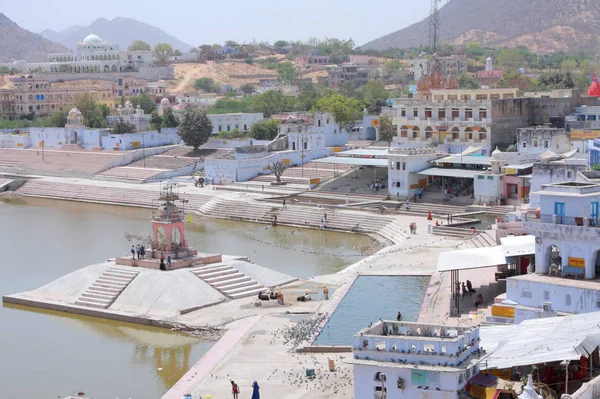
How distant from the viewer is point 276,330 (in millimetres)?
20859

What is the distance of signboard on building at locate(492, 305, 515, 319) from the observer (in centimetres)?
1895

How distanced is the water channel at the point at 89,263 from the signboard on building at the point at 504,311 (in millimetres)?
5712

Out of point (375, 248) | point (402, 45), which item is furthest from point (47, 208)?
point (402, 45)

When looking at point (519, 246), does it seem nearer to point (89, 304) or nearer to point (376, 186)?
point (89, 304)

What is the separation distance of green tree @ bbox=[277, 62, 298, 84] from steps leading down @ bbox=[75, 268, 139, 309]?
7235 centimetres

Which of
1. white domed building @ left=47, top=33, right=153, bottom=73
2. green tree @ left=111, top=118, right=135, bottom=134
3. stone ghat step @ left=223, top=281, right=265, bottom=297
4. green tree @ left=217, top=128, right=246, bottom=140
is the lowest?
stone ghat step @ left=223, top=281, right=265, bottom=297

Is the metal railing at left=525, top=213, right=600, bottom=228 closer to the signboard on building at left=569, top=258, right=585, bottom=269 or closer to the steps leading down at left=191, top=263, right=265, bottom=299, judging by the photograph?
the signboard on building at left=569, top=258, right=585, bottom=269

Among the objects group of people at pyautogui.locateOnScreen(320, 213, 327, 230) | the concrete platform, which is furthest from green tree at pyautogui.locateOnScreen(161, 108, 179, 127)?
the concrete platform

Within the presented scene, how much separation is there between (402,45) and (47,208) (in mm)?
153360

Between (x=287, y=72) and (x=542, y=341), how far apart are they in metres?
92.0

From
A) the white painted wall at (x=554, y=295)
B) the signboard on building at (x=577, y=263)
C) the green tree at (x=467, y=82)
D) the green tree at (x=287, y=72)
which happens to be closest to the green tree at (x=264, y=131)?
the green tree at (x=467, y=82)

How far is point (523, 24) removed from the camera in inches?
6166

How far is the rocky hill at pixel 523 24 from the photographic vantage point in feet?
438

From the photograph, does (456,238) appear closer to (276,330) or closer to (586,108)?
(276,330)
